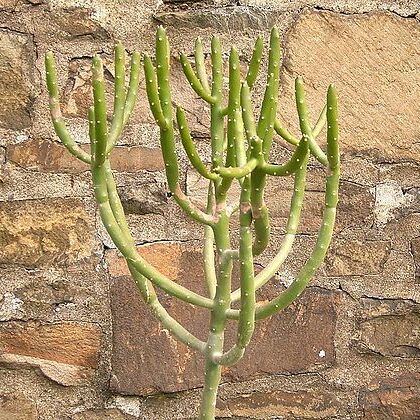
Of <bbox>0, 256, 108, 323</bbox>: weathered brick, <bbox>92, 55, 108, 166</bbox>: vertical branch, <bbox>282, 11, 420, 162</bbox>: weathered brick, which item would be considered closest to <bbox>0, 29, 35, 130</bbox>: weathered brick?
<bbox>0, 256, 108, 323</bbox>: weathered brick

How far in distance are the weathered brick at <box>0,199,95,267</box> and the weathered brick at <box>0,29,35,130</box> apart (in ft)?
0.43

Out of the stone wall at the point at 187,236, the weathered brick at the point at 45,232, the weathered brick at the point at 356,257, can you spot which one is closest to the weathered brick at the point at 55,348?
the stone wall at the point at 187,236

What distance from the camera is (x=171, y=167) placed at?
2.74 ft

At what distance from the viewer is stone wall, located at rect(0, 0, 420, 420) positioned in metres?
1.28

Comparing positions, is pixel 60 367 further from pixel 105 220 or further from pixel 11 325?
pixel 105 220

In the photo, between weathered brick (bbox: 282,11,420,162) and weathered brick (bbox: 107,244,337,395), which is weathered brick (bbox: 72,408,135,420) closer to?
weathered brick (bbox: 107,244,337,395)

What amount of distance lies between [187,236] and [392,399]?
0.44m

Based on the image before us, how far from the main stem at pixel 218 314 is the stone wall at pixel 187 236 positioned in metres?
0.39

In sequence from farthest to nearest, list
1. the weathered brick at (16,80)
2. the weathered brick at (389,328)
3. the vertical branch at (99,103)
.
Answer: the weathered brick at (389,328), the weathered brick at (16,80), the vertical branch at (99,103)

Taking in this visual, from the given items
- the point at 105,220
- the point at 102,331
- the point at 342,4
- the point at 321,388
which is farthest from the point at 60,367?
the point at 342,4

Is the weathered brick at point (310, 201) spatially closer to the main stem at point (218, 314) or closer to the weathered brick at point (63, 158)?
the weathered brick at point (63, 158)

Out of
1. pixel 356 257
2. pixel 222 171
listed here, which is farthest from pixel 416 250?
pixel 222 171

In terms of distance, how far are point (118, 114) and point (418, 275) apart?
0.71 meters

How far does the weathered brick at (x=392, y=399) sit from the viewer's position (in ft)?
4.51
